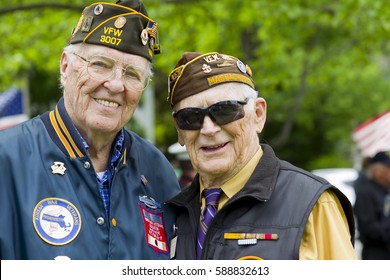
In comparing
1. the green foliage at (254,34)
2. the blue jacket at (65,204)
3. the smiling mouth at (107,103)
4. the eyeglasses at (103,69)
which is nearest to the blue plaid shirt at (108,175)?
the blue jacket at (65,204)

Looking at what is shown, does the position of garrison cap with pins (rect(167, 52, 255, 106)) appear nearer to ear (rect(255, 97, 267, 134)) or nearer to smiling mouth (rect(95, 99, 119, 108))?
ear (rect(255, 97, 267, 134))

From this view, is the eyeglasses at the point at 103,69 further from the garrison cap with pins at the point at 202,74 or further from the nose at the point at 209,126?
the nose at the point at 209,126

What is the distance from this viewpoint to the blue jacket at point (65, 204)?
132 inches

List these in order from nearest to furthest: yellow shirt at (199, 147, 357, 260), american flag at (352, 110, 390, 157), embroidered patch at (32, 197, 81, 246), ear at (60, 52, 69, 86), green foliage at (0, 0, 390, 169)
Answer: yellow shirt at (199, 147, 357, 260)
embroidered patch at (32, 197, 81, 246)
ear at (60, 52, 69, 86)
american flag at (352, 110, 390, 157)
green foliage at (0, 0, 390, 169)

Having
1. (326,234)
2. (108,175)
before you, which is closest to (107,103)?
(108,175)

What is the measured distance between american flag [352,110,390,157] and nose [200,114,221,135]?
169 inches

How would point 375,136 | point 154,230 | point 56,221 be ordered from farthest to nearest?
point 375,136, point 154,230, point 56,221

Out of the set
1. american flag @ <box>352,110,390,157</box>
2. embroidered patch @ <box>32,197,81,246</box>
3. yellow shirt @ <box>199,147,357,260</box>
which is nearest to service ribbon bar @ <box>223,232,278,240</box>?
yellow shirt @ <box>199,147,357,260</box>

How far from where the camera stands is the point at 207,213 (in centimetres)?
362

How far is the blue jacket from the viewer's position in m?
3.36

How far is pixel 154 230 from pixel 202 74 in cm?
85

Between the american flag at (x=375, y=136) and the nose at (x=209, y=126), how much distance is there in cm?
429

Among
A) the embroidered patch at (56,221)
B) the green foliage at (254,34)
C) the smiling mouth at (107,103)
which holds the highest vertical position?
the green foliage at (254,34)

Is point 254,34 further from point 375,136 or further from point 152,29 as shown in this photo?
point 152,29
